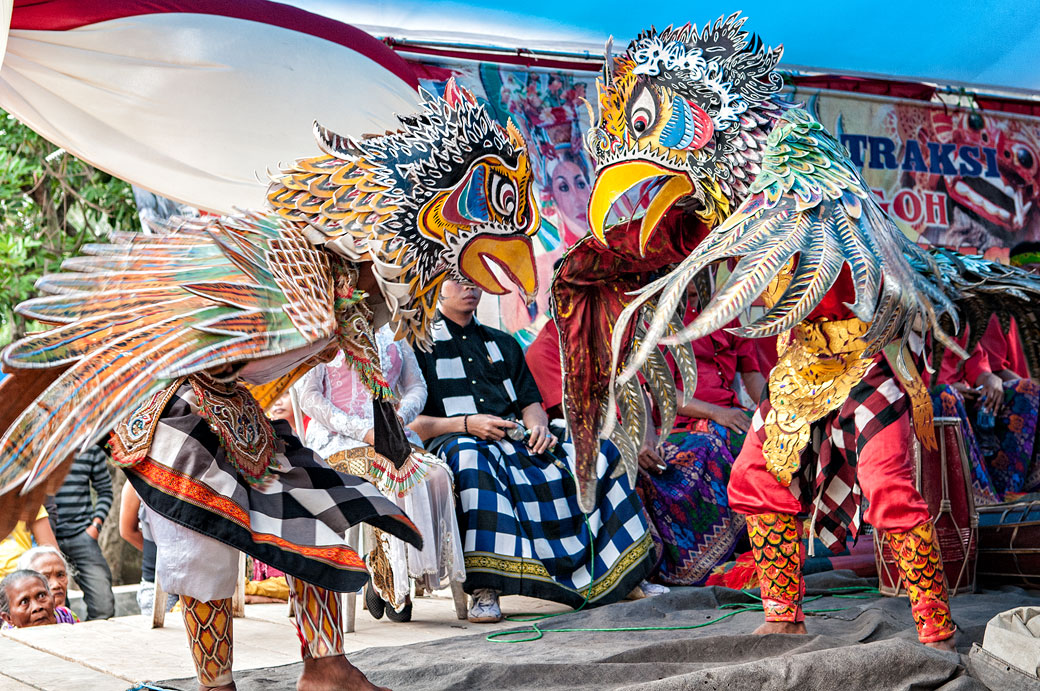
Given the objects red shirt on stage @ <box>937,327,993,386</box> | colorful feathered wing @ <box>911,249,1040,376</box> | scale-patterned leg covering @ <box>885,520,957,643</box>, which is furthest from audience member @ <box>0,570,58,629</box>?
red shirt on stage @ <box>937,327,993,386</box>

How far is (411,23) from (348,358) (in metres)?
2.87

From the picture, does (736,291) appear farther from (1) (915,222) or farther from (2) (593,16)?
(1) (915,222)

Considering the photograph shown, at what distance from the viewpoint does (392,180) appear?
2451mm

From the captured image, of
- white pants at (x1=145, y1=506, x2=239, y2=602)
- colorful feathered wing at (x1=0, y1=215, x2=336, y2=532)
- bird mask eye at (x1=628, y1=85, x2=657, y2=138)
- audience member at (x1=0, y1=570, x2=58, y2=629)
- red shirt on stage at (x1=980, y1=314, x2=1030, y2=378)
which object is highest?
bird mask eye at (x1=628, y1=85, x2=657, y2=138)

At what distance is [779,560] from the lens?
9.66 feet

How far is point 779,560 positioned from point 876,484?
0.37 m

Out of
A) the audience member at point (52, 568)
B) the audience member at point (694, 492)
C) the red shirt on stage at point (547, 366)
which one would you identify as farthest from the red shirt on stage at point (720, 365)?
the audience member at point (52, 568)

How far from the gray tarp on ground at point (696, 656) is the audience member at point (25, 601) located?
1375 millimetres

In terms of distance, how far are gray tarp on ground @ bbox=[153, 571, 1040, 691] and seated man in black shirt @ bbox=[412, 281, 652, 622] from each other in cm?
27

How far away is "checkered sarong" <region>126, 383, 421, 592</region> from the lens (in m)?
2.22

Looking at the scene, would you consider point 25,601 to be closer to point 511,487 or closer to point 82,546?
point 82,546

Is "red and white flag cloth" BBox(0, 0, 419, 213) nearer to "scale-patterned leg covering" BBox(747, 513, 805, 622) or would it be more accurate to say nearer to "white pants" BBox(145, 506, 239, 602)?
"white pants" BBox(145, 506, 239, 602)

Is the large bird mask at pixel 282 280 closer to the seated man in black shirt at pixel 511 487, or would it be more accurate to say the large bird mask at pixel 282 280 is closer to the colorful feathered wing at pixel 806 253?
the colorful feathered wing at pixel 806 253

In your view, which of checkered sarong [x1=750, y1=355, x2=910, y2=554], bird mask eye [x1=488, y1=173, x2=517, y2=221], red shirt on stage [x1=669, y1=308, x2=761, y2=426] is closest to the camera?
bird mask eye [x1=488, y1=173, x2=517, y2=221]
